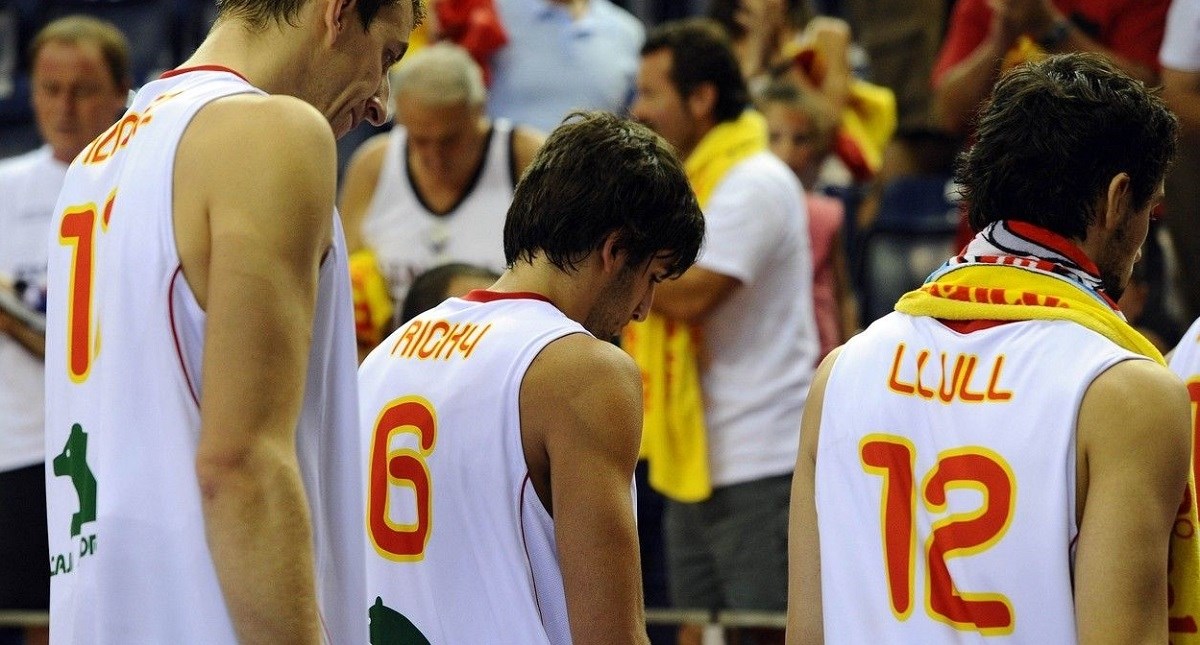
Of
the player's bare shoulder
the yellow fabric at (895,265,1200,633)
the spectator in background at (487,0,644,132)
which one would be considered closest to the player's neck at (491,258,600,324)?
the player's bare shoulder

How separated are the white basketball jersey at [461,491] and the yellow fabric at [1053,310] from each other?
1.74ft

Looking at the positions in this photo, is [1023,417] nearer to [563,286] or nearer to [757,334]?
[563,286]

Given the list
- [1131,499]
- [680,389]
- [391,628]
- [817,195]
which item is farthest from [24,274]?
[1131,499]

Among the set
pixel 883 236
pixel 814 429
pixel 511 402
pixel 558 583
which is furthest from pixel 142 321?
pixel 883 236

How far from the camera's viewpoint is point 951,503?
6.88ft

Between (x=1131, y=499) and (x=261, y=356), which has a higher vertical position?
(x=261, y=356)

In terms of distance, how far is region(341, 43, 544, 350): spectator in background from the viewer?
487 cm

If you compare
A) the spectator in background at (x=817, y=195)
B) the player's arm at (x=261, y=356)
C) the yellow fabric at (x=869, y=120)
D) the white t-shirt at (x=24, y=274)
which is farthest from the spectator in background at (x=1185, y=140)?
the white t-shirt at (x=24, y=274)

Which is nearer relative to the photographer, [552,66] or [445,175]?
[445,175]

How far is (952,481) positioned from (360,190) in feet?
11.1

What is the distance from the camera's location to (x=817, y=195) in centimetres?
582

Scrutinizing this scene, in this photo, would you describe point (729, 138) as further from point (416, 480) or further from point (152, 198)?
point (152, 198)

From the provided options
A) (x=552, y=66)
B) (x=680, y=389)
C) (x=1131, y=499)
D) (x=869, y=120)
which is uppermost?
(x=1131, y=499)

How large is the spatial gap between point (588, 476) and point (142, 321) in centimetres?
69
